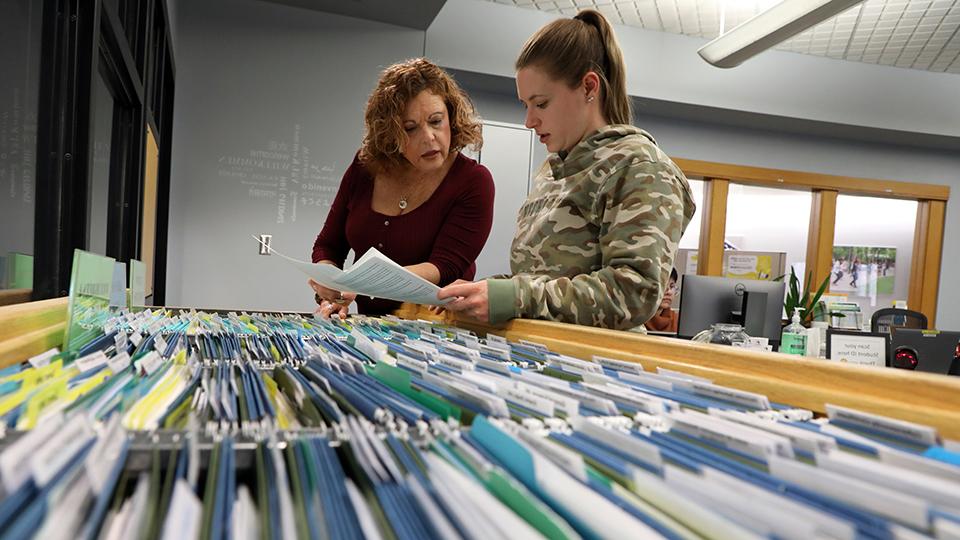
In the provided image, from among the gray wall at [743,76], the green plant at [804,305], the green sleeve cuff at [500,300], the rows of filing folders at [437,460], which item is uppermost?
the gray wall at [743,76]

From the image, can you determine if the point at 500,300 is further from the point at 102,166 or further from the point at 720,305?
the point at 720,305

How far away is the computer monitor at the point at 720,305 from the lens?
103 inches

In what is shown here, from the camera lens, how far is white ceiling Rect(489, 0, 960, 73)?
391 centimetres

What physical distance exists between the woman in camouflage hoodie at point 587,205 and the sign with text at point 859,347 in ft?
5.23

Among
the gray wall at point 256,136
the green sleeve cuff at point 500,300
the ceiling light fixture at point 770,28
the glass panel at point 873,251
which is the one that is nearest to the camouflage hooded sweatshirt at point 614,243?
the green sleeve cuff at point 500,300

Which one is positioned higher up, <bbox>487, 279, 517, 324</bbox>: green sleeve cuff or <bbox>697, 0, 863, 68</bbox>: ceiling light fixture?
<bbox>697, 0, 863, 68</bbox>: ceiling light fixture

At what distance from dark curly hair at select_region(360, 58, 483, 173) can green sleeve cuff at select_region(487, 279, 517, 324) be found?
2.48 feet

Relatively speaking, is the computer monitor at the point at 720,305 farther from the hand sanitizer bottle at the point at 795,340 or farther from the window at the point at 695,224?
the window at the point at 695,224

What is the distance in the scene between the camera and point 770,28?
2.98m

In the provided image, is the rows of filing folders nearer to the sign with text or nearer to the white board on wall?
the sign with text

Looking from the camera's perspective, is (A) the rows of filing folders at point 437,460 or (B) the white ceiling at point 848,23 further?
(B) the white ceiling at point 848,23

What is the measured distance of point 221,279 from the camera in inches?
142

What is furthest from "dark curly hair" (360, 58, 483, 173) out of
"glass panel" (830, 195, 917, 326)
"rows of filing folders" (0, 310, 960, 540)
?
"glass panel" (830, 195, 917, 326)

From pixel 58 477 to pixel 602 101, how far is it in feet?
3.70
